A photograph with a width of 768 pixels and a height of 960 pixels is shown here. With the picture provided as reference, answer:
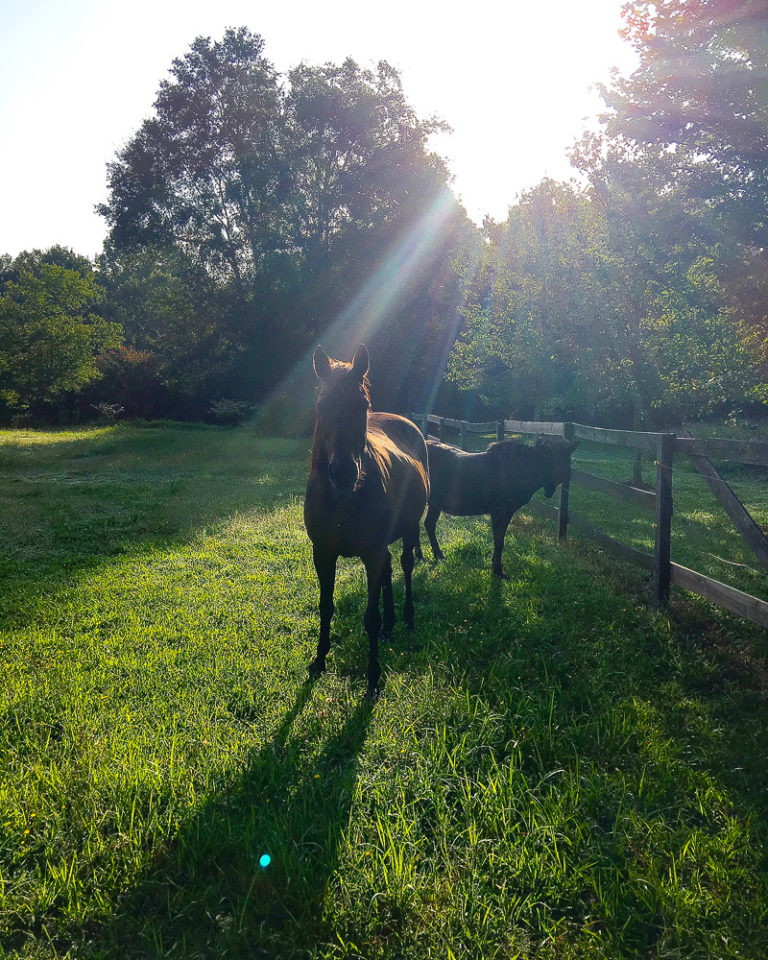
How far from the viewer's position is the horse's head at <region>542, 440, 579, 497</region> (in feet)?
25.0

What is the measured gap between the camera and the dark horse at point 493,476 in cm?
729

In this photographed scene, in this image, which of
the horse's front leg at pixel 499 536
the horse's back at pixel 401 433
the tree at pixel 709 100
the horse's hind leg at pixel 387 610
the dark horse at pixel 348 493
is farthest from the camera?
the tree at pixel 709 100

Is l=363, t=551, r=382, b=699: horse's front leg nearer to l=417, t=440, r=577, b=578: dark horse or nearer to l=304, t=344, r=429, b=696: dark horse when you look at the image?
l=304, t=344, r=429, b=696: dark horse

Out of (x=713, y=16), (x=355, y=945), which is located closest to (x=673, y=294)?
(x=713, y=16)

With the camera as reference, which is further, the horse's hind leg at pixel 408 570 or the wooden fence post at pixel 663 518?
the wooden fence post at pixel 663 518

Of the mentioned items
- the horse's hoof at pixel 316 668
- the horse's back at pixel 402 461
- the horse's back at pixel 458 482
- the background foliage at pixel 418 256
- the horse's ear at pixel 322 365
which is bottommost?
the horse's hoof at pixel 316 668

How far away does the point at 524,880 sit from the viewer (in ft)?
7.25

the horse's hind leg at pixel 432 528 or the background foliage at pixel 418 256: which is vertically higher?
the background foliage at pixel 418 256

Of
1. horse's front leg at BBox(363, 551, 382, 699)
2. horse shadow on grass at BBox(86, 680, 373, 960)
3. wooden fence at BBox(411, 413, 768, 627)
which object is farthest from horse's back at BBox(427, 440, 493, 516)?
horse shadow on grass at BBox(86, 680, 373, 960)

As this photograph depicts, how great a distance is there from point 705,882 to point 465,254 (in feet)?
102

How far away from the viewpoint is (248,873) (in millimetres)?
2266

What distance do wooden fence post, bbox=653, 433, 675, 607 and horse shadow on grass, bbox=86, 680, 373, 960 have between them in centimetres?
372

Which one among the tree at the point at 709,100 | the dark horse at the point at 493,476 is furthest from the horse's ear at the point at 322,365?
the tree at the point at 709,100

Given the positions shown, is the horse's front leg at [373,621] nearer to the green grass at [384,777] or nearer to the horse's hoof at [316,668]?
the green grass at [384,777]
